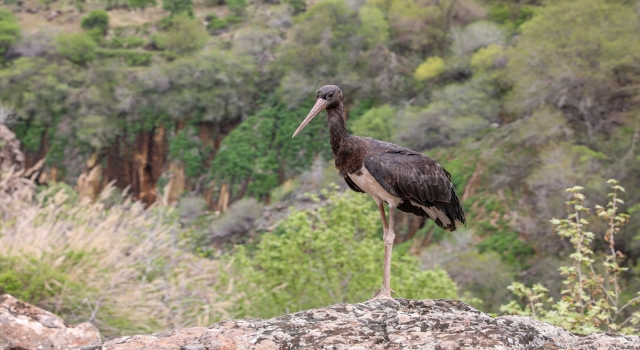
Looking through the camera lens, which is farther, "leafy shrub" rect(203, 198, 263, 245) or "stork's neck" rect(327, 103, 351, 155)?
"leafy shrub" rect(203, 198, 263, 245)

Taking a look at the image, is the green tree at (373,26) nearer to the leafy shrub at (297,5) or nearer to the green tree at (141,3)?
the leafy shrub at (297,5)

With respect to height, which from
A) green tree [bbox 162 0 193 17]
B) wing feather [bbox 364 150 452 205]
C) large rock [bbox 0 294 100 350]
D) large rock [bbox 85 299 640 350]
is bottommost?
green tree [bbox 162 0 193 17]

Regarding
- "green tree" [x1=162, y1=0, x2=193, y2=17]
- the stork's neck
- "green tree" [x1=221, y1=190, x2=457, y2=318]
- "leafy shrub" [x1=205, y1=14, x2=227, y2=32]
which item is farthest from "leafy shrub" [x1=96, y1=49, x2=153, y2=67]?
the stork's neck

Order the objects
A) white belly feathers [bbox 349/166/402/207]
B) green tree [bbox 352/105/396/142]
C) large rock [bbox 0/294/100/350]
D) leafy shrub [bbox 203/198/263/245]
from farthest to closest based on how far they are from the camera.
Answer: green tree [bbox 352/105/396/142]
leafy shrub [bbox 203/198/263/245]
white belly feathers [bbox 349/166/402/207]
large rock [bbox 0/294/100/350]

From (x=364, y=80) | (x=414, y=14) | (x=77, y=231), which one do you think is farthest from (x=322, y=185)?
(x=77, y=231)

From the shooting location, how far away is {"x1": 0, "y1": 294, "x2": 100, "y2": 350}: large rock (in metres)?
3.77

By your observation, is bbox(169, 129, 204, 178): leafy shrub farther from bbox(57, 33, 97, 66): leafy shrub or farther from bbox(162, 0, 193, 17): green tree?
bbox(162, 0, 193, 17): green tree

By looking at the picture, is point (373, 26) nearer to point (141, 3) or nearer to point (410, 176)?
point (141, 3)

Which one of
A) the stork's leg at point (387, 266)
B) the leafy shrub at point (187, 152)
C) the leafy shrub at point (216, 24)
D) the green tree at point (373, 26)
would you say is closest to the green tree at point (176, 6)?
the leafy shrub at point (216, 24)

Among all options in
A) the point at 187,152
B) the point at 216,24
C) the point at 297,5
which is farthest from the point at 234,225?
the point at 216,24

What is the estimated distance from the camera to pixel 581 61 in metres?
22.1

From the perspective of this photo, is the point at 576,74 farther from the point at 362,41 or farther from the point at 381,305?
the point at 381,305

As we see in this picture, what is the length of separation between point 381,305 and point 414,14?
120 ft

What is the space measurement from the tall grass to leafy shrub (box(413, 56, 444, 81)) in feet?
85.8
